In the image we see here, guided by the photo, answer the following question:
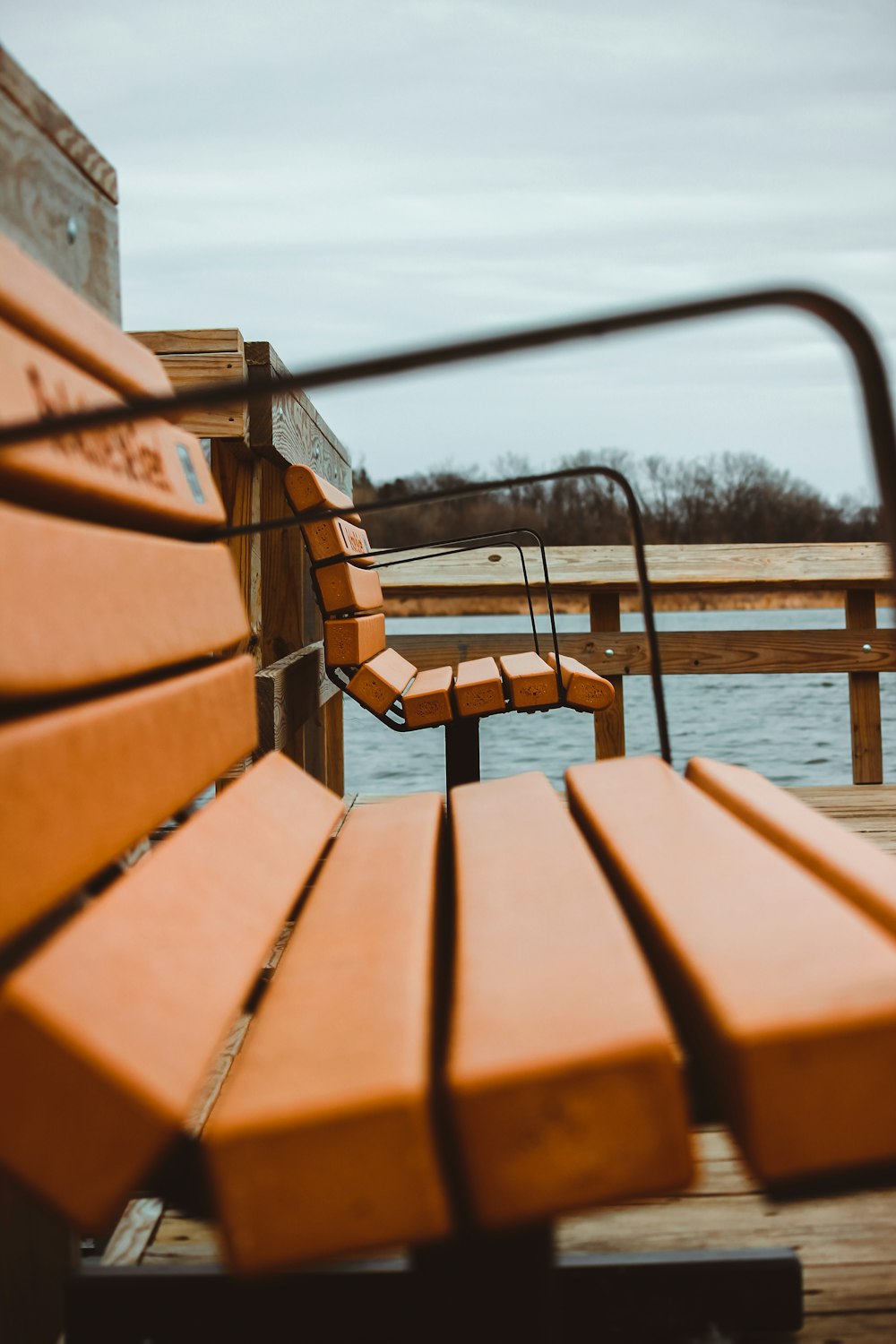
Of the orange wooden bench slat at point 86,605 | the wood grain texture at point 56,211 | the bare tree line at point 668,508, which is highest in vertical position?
the bare tree line at point 668,508

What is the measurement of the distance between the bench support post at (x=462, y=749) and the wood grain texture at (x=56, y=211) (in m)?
1.72

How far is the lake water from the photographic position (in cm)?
583

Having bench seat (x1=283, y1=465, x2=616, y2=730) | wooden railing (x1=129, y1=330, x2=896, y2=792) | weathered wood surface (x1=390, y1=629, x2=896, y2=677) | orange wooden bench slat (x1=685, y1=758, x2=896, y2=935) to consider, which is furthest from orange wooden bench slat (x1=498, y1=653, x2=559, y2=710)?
orange wooden bench slat (x1=685, y1=758, x2=896, y2=935)

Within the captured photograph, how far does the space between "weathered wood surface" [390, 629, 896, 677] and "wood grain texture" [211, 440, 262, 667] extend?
185 cm

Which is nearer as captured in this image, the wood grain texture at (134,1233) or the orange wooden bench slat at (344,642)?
the wood grain texture at (134,1233)

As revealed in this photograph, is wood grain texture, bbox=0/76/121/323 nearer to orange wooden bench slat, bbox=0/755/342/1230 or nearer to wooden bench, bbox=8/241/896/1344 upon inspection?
wooden bench, bbox=8/241/896/1344

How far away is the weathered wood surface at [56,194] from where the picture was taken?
1.12 metres

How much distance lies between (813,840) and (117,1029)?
607 mm

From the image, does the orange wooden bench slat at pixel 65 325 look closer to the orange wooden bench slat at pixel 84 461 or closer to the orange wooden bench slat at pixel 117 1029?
the orange wooden bench slat at pixel 84 461

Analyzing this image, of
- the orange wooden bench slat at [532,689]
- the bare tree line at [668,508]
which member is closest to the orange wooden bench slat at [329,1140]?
the orange wooden bench slat at [532,689]

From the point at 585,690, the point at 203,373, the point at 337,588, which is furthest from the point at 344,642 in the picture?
the point at 203,373

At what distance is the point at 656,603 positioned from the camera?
687cm

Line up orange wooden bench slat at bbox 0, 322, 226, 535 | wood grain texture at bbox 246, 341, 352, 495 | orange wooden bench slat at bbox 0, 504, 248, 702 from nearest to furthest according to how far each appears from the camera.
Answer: orange wooden bench slat at bbox 0, 504, 248, 702
orange wooden bench slat at bbox 0, 322, 226, 535
wood grain texture at bbox 246, 341, 352, 495

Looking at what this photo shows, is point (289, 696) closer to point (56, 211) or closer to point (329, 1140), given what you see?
point (56, 211)
